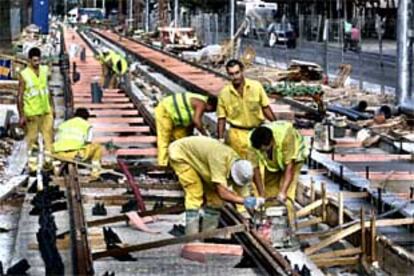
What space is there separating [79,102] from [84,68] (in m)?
10.6

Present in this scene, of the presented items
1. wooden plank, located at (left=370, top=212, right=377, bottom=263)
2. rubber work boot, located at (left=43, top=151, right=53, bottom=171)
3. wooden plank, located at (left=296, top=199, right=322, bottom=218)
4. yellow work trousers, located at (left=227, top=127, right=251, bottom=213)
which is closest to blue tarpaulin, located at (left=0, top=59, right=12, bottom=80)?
rubber work boot, located at (left=43, top=151, right=53, bottom=171)

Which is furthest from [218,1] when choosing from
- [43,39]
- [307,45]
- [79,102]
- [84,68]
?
[79,102]

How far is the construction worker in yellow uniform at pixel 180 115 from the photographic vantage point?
1294 cm

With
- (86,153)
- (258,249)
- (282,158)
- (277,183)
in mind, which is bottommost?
(258,249)

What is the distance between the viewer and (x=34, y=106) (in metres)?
14.9

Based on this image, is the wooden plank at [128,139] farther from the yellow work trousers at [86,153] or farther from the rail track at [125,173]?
the yellow work trousers at [86,153]

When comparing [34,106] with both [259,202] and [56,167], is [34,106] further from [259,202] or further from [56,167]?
[259,202]

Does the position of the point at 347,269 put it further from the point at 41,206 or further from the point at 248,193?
the point at 41,206

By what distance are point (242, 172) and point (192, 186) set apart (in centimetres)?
109

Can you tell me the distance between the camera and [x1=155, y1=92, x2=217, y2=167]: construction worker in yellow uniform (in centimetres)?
1294

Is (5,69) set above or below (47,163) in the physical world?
above

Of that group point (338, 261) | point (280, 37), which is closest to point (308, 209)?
point (338, 261)

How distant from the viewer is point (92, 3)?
139750 mm

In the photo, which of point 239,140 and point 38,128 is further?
point 38,128
